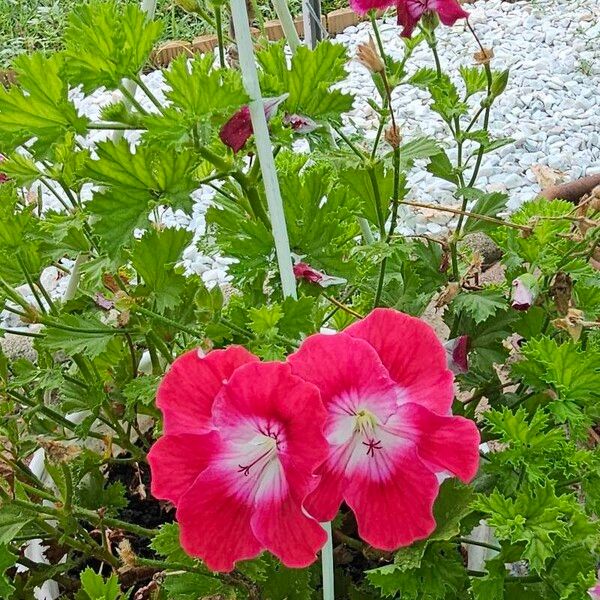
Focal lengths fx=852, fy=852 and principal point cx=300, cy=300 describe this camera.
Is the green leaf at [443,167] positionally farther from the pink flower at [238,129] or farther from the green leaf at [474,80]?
the pink flower at [238,129]

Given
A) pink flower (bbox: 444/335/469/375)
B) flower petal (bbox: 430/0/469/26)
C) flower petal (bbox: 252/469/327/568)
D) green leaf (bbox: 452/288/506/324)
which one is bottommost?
pink flower (bbox: 444/335/469/375)

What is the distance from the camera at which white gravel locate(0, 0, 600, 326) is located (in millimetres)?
2383

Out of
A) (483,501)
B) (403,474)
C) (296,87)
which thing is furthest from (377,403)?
(296,87)

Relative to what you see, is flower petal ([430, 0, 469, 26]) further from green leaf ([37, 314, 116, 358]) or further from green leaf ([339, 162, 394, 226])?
green leaf ([37, 314, 116, 358])

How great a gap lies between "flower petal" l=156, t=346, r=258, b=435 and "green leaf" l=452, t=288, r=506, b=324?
320mm

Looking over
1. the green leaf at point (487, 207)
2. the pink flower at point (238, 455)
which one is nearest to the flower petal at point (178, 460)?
the pink flower at point (238, 455)

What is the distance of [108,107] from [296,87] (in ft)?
0.46

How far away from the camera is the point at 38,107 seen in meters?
0.60

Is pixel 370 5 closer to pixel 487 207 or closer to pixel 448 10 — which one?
pixel 448 10

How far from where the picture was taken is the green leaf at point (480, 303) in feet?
2.36

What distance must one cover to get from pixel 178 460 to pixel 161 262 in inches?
10.1

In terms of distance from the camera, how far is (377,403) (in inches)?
18.6

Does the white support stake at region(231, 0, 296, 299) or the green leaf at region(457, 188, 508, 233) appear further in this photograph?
the green leaf at region(457, 188, 508, 233)

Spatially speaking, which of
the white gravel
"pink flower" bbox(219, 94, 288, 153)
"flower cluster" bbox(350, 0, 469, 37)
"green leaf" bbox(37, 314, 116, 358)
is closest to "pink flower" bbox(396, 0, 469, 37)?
"flower cluster" bbox(350, 0, 469, 37)
